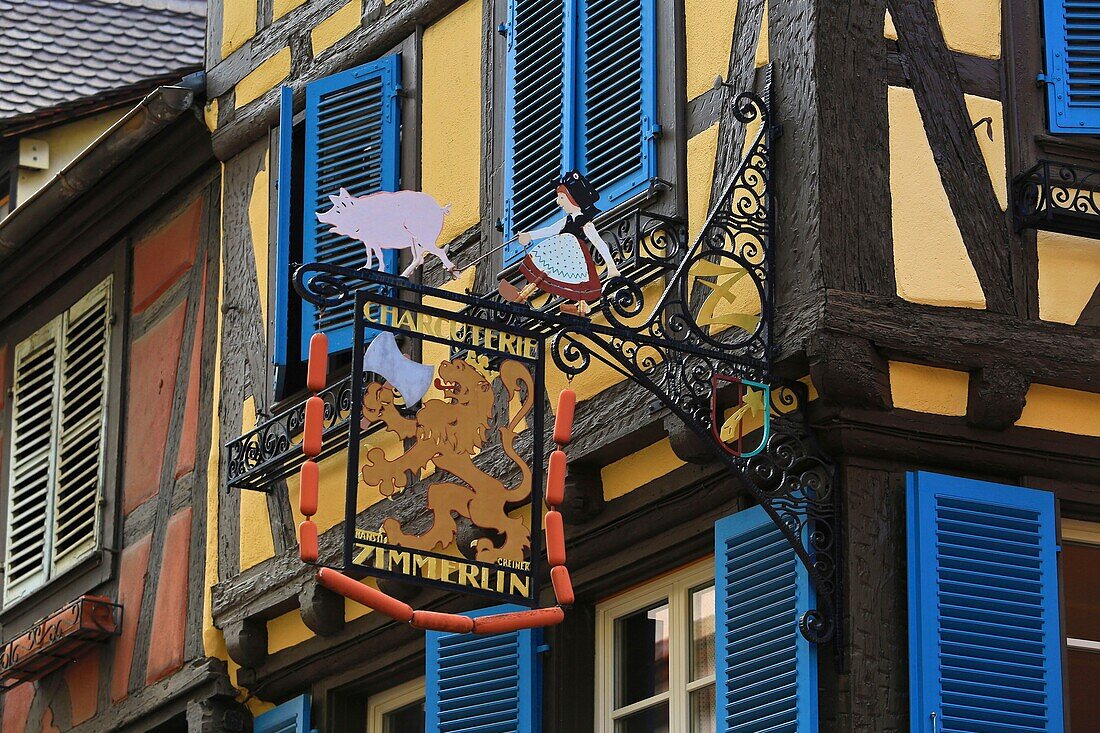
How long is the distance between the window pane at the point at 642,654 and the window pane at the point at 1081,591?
1.37 m

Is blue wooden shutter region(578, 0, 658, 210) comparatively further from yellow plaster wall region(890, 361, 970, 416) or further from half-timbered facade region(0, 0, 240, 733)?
half-timbered facade region(0, 0, 240, 733)

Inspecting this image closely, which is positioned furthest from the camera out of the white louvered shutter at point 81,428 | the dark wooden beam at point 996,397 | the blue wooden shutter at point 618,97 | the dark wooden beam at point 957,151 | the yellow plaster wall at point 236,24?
the white louvered shutter at point 81,428

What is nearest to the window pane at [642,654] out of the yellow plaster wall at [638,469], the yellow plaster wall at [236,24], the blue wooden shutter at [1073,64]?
the yellow plaster wall at [638,469]

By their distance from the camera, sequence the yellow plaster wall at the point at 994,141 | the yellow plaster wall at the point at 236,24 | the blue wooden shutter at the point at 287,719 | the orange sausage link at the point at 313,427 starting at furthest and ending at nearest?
1. the yellow plaster wall at the point at 236,24
2. the blue wooden shutter at the point at 287,719
3. the yellow plaster wall at the point at 994,141
4. the orange sausage link at the point at 313,427

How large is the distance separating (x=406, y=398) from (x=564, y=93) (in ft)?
6.24

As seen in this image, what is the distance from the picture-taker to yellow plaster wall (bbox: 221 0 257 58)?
11.4 m

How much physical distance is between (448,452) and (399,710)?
107 inches

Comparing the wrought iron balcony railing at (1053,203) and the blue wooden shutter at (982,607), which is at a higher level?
the wrought iron balcony railing at (1053,203)

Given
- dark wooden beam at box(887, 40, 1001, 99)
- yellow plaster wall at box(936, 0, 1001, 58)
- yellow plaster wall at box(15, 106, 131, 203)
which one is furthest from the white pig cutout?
yellow plaster wall at box(15, 106, 131, 203)

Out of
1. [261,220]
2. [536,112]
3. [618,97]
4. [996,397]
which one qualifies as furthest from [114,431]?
[996,397]

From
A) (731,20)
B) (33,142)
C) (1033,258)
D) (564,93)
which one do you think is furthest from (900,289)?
(33,142)

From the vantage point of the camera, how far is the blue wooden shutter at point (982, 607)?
7.18 meters

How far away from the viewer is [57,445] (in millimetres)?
12227

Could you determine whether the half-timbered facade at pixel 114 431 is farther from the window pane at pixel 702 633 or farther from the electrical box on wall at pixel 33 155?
the window pane at pixel 702 633
